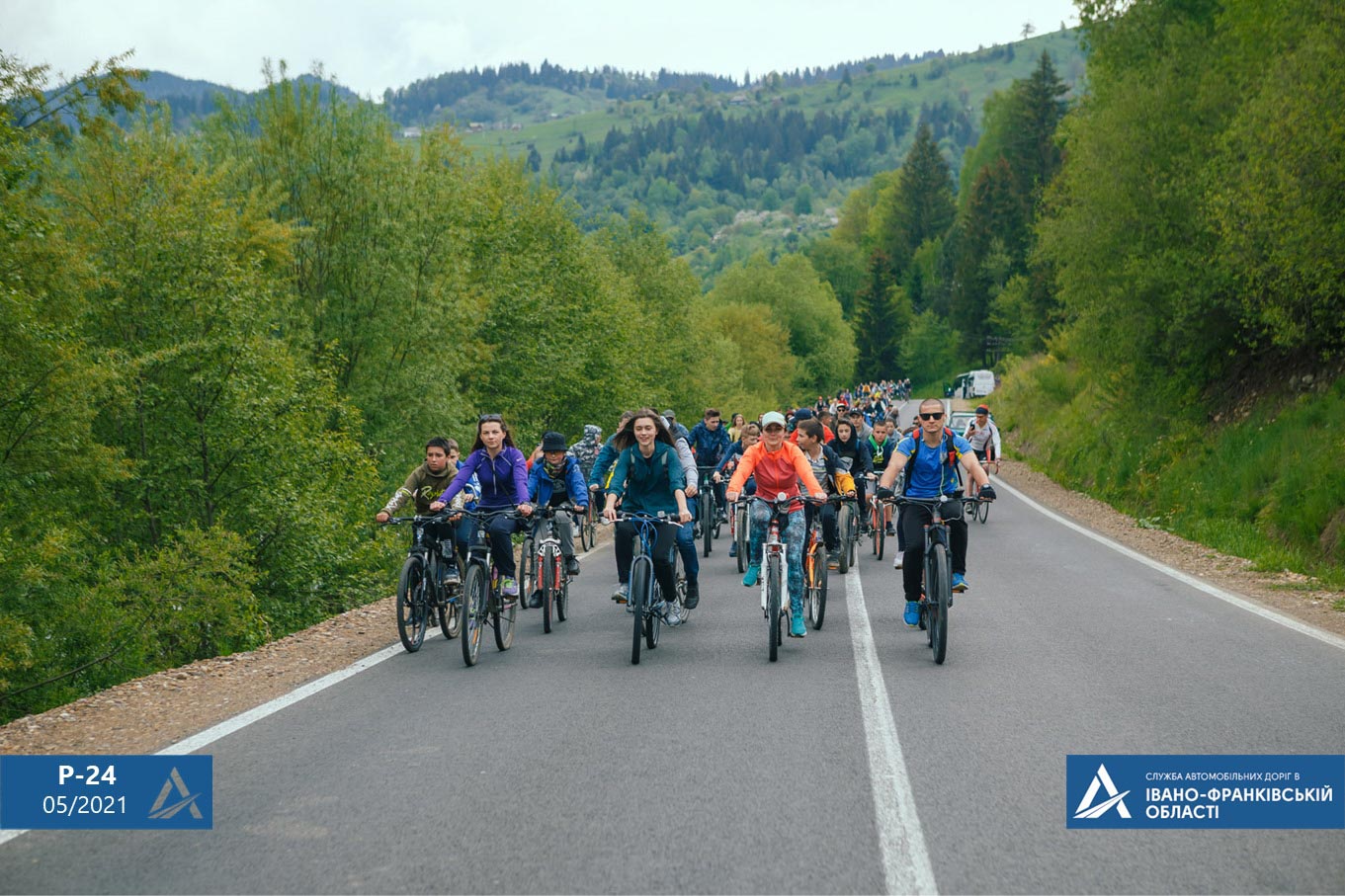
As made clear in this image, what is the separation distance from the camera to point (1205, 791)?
568cm

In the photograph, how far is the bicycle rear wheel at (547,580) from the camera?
11.2 m

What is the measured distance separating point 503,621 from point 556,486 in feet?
9.37

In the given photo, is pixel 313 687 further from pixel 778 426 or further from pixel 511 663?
pixel 778 426

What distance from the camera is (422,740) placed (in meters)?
6.88

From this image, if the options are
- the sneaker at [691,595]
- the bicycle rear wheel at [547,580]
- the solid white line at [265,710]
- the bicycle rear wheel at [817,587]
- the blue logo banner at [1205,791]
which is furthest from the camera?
the bicycle rear wheel at [547,580]

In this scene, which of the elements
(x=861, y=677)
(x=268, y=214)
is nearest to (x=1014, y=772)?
(x=861, y=677)

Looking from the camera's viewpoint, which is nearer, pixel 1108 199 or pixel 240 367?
pixel 240 367

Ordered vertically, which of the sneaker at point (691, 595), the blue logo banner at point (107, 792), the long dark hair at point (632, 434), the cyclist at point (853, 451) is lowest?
the sneaker at point (691, 595)

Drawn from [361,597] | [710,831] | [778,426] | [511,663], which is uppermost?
[778,426]

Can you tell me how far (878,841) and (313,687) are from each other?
5.00m

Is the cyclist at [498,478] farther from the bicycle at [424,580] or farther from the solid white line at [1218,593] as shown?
the solid white line at [1218,593]

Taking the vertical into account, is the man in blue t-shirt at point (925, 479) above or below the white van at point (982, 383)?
above

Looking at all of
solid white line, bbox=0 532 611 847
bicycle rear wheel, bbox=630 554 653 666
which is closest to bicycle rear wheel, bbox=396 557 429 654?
solid white line, bbox=0 532 611 847

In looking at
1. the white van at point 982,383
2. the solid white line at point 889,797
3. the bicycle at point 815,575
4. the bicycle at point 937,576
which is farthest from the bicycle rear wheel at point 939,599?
the white van at point 982,383
